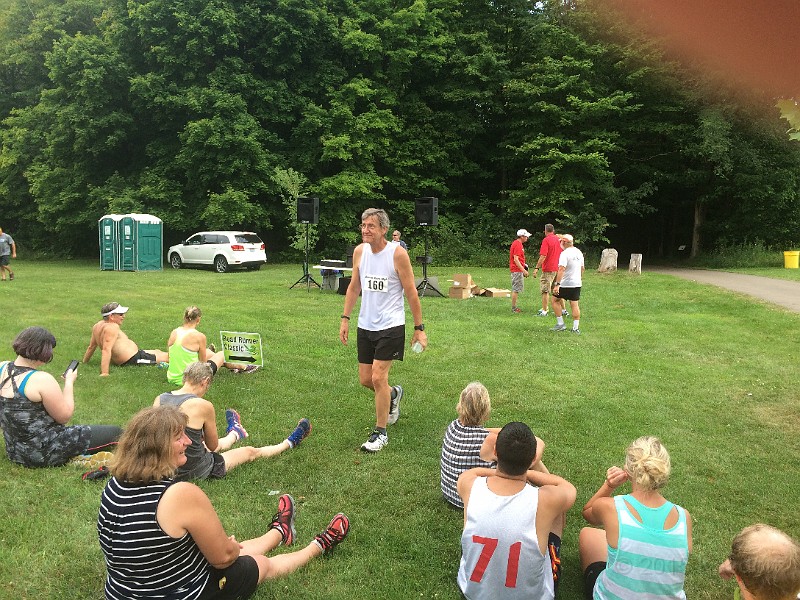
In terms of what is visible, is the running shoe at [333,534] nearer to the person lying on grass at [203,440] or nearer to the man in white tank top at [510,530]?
the man in white tank top at [510,530]

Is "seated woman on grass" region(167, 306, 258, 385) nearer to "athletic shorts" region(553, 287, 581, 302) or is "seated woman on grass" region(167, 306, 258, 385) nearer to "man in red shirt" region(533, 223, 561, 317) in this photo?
"athletic shorts" region(553, 287, 581, 302)

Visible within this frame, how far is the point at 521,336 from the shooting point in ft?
32.2

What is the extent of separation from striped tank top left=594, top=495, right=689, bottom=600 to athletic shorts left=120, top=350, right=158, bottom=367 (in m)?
6.47

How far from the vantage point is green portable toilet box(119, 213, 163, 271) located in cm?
2230

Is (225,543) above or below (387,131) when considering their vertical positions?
below

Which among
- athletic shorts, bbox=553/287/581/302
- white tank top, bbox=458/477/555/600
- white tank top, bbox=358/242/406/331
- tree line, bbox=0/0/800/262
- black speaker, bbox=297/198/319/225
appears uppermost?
tree line, bbox=0/0/800/262

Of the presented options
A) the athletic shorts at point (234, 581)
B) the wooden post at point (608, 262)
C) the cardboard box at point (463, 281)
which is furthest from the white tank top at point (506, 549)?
the wooden post at point (608, 262)

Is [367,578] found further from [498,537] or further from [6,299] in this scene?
[6,299]

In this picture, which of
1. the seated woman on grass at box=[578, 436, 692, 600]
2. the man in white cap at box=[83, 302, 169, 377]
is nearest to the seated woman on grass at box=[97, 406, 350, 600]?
the seated woman on grass at box=[578, 436, 692, 600]

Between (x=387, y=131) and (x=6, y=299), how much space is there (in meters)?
19.7

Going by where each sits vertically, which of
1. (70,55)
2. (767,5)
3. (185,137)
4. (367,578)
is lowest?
(367,578)

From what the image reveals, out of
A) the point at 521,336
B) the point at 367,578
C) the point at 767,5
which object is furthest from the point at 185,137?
the point at 767,5

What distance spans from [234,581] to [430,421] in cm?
308

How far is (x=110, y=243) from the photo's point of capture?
22484mm
